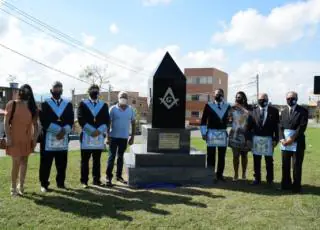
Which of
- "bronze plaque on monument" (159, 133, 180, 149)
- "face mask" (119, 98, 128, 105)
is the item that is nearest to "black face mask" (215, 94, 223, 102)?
"bronze plaque on monument" (159, 133, 180, 149)

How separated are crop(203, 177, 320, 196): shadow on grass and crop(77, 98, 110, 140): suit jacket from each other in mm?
2380

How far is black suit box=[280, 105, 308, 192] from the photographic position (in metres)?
7.36

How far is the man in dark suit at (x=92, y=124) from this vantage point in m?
7.54

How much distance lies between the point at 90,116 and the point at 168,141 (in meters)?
1.64

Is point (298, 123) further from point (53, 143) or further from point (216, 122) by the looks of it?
point (53, 143)

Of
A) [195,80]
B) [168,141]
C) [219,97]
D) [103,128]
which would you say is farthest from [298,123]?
[195,80]

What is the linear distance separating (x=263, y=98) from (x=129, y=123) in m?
2.53

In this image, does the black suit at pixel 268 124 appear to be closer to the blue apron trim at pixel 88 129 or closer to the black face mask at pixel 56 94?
the blue apron trim at pixel 88 129

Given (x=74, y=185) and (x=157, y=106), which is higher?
(x=157, y=106)

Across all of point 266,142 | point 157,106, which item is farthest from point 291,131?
point 157,106

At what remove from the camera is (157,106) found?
8367mm

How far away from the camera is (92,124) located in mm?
7586

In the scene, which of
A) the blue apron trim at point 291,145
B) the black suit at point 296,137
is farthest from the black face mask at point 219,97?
the blue apron trim at point 291,145

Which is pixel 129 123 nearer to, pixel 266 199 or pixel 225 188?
pixel 225 188
